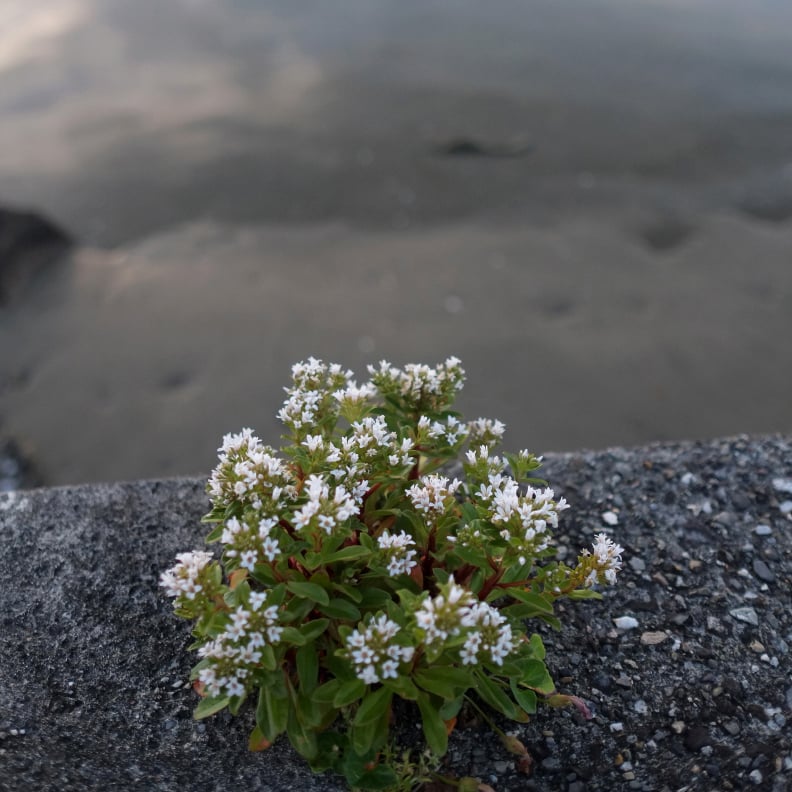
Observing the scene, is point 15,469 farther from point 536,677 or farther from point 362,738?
point 536,677

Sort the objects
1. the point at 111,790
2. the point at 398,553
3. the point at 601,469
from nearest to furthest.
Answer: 1. the point at 398,553
2. the point at 111,790
3. the point at 601,469

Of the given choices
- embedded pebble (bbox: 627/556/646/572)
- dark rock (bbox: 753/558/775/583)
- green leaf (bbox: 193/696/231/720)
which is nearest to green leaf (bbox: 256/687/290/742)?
green leaf (bbox: 193/696/231/720)

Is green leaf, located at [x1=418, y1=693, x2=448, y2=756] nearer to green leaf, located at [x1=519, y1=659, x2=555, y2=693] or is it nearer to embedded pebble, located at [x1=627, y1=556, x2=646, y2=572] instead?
green leaf, located at [x1=519, y1=659, x2=555, y2=693]

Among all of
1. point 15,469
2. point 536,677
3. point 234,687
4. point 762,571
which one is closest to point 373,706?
point 234,687

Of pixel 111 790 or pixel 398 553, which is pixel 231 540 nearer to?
pixel 398 553

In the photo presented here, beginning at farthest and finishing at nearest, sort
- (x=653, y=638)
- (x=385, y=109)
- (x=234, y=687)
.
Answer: (x=385, y=109) → (x=653, y=638) → (x=234, y=687)

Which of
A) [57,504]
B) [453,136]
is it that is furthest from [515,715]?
[453,136]

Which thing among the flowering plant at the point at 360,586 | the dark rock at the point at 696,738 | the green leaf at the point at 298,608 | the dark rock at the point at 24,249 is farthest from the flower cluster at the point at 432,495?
the dark rock at the point at 24,249
